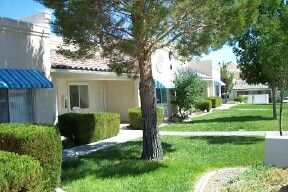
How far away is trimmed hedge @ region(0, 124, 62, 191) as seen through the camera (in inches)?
330

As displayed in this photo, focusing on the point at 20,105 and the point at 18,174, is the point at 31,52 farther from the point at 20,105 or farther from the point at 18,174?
the point at 18,174

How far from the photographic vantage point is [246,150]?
47.4ft

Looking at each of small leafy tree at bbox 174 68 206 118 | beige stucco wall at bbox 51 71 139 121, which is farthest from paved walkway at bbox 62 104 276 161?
small leafy tree at bbox 174 68 206 118

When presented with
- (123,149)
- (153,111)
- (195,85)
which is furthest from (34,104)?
(195,85)

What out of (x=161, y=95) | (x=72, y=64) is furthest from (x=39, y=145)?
(x=161, y=95)

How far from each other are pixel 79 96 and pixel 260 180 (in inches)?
612

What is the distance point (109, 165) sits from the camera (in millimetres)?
12219

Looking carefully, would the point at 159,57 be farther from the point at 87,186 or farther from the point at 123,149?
the point at 87,186

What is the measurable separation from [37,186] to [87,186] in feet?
8.96

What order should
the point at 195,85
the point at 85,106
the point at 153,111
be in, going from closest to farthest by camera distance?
the point at 153,111
the point at 85,106
the point at 195,85

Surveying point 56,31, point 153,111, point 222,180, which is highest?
point 56,31

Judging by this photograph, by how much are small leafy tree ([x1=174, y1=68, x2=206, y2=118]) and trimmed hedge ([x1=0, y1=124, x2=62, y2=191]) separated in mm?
19705

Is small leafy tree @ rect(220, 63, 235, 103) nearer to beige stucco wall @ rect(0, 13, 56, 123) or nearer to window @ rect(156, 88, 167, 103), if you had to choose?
window @ rect(156, 88, 167, 103)

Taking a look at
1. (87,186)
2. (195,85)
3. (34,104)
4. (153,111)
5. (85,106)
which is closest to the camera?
(87,186)
